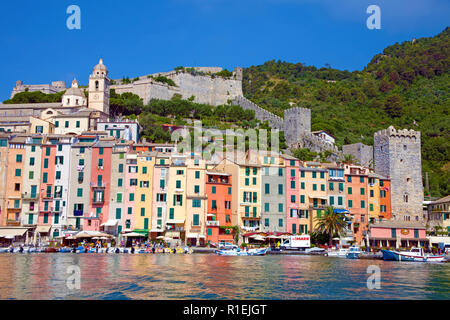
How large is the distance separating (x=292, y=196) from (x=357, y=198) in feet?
27.2

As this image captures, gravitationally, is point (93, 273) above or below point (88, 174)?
below

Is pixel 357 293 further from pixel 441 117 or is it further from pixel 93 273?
pixel 441 117

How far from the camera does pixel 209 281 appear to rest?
2733cm

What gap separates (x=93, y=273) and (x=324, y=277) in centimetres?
1388

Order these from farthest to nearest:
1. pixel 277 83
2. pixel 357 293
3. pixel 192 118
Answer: pixel 277 83
pixel 192 118
pixel 357 293

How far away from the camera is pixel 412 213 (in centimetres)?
6241

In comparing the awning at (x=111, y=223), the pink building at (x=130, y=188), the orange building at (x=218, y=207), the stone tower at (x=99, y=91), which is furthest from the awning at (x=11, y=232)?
the stone tower at (x=99, y=91)

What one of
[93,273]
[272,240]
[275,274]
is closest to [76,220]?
[272,240]

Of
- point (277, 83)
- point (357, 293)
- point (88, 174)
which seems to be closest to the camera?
point (357, 293)

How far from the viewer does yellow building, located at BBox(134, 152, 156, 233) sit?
5616cm

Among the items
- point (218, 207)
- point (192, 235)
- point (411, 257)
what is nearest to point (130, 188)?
point (192, 235)

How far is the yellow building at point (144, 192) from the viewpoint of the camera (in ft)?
184

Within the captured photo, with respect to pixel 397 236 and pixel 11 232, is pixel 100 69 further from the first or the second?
pixel 397 236

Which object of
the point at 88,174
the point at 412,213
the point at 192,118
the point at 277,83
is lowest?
the point at 412,213
